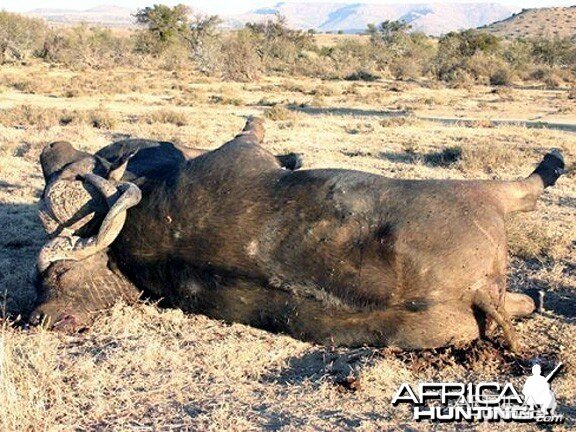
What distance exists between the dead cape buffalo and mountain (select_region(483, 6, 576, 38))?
332 ft

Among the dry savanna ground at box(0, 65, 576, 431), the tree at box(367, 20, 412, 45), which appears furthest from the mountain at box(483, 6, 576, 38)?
the dry savanna ground at box(0, 65, 576, 431)

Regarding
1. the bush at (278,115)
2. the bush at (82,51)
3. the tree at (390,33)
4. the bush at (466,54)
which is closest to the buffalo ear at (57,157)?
the bush at (278,115)

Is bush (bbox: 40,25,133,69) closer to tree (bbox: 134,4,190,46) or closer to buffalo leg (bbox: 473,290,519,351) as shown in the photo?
tree (bbox: 134,4,190,46)

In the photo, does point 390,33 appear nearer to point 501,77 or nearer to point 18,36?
point 501,77

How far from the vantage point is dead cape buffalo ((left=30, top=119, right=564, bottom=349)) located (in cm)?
402

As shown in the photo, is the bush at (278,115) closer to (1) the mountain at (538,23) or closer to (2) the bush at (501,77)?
(2) the bush at (501,77)

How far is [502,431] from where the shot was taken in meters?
3.32

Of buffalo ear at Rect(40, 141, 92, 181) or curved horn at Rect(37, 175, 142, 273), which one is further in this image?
buffalo ear at Rect(40, 141, 92, 181)

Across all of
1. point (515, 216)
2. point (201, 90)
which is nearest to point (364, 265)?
point (515, 216)

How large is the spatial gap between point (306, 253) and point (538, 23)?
11776cm

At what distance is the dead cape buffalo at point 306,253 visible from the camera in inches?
158

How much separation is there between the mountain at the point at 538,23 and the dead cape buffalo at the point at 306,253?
332 feet

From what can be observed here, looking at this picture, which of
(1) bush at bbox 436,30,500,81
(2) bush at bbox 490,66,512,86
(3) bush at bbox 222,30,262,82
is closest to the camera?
(2) bush at bbox 490,66,512,86

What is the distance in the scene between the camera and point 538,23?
109m
